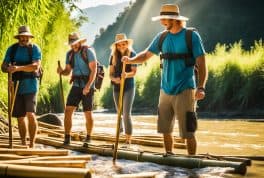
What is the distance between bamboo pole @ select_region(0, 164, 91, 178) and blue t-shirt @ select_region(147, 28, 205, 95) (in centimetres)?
237

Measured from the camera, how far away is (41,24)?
12.0 meters

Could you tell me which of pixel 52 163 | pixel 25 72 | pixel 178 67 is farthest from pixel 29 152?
pixel 178 67

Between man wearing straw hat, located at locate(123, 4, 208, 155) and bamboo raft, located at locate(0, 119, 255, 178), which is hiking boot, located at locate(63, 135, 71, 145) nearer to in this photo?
bamboo raft, located at locate(0, 119, 255, 178)

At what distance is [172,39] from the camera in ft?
23.4

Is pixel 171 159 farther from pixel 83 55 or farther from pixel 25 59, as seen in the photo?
pixel 25 59

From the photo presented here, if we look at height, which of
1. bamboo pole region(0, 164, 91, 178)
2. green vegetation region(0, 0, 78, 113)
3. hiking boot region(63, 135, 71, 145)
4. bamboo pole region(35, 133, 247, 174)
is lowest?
bamboo pole region(35, 133, 247, 174)

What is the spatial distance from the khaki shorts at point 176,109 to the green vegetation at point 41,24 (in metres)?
4.26

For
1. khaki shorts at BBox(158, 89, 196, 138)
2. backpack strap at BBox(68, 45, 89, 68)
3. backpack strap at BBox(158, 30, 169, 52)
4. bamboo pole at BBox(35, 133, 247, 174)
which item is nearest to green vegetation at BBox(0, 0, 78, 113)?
backpack strap at BBox(68, 45, 89, 68)

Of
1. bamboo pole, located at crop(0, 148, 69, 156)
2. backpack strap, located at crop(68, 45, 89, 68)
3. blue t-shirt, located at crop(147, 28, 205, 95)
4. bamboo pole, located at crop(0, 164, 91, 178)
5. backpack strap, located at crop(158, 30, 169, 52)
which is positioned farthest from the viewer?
backpack strap, located at crop(68, 45, 89, 68)

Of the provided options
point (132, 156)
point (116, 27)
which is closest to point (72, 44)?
point (132, 156)

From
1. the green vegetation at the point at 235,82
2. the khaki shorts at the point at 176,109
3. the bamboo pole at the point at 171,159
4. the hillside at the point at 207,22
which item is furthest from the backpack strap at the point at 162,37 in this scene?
the hillside at the point at 207,22

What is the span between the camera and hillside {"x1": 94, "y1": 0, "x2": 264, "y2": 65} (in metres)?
76.3

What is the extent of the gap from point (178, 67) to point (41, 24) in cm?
574

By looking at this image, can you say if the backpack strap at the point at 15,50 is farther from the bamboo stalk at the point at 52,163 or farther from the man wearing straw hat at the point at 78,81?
the bamboo stalk at the point at 52,163
